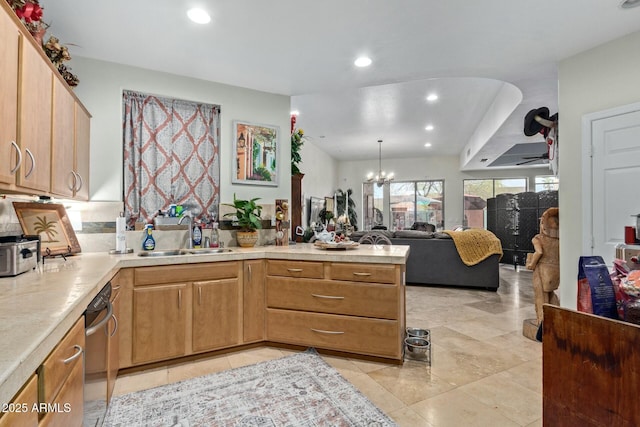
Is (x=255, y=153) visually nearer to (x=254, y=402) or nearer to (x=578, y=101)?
(x=254, y=402)

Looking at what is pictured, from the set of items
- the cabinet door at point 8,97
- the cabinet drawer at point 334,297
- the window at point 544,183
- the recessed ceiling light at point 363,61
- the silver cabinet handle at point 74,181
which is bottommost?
the cabinet drawer at point 334,297

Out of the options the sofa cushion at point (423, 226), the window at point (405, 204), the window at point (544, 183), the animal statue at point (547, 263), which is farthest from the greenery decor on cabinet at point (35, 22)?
the window at point (544, 183)

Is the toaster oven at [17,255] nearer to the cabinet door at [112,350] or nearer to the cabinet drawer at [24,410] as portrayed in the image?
the cabinet door at [112,350]

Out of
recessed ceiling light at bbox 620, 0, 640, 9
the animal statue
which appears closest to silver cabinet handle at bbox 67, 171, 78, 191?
recessed ceiling light at bbox 620, 0, 640, 9

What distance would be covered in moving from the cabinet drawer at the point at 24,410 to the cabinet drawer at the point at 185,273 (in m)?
1.64

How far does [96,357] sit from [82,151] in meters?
1.67

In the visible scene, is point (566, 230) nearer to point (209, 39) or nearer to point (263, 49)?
point (263, 49)

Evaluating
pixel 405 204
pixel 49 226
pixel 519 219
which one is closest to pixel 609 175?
pixel 49 226

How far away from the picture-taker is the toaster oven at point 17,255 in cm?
151

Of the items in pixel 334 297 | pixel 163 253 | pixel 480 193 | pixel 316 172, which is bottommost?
pixel 334 297

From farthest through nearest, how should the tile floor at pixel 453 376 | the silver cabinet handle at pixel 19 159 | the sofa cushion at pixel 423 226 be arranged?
1. the sofa cushion at pixel 423 226
2. the tile floor at pixel 453 376
3. the silver cabinet handle at pixel 19 159

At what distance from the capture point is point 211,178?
3227 mm

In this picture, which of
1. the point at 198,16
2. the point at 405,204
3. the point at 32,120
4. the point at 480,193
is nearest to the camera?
the point at 32,120

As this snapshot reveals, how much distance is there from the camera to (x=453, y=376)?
233 cm
